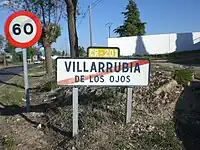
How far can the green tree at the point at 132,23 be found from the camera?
62.9 metres

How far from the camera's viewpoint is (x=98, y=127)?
5398mm

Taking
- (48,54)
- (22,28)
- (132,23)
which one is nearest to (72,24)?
(22,28)

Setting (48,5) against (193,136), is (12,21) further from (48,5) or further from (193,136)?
(48,5)

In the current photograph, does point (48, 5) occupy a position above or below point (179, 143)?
above

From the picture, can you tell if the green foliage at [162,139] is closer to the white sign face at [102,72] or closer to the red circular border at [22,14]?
the white sign face at [102,72]

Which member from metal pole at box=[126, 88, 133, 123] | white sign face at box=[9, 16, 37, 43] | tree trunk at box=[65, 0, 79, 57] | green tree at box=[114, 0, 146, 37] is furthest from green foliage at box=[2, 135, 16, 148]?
green tree at box=[114, 0, 146, 37]

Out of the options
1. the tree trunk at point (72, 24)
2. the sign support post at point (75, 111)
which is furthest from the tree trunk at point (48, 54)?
the sign support post at point (75, 111)

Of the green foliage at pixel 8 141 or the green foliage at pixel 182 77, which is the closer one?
the green foliage at pixel 8 141

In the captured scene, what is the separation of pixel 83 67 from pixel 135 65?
854 mm

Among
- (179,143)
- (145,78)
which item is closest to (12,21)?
(145,78)

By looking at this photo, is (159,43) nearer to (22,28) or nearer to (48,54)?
(48,54)

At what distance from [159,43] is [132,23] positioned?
57.8ft

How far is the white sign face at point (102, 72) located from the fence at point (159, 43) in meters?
41.5

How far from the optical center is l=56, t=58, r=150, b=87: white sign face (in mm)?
5160
